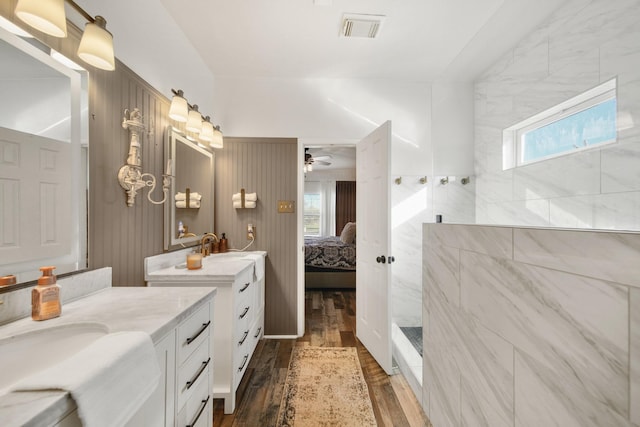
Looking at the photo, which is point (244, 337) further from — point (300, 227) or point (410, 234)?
point (410, 234)

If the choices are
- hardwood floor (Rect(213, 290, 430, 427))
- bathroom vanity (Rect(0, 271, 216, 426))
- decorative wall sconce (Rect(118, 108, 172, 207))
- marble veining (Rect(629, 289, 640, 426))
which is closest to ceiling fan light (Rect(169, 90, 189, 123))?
decorative wall sconce (Rect(118, 108, 172, 207))

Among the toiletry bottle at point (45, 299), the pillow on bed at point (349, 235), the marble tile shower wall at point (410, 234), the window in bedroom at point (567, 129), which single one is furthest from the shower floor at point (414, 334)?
the toiletry bottle at point (45, 299)

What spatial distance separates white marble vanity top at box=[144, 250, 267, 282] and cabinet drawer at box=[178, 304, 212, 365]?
48 centimetres

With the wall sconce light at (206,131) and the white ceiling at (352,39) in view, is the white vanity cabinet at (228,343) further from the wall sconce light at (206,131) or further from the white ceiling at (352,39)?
the white ceiling at (352,39)

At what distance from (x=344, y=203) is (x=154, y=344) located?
6540mm

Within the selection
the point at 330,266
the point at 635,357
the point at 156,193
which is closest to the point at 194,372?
the point at 156,193

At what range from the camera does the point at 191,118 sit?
2049mm

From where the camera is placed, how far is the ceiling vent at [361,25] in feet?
6.39

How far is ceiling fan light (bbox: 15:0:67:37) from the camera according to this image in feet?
2.86

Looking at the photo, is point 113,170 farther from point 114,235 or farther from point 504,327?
point 504,327

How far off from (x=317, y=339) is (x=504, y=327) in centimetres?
206

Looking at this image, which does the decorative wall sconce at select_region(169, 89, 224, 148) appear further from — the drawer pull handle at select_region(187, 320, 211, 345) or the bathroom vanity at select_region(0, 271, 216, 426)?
the drawer pull handle at select_region(187, 320, 211, 345)

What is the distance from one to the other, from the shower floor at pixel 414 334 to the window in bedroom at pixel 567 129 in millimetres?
1699

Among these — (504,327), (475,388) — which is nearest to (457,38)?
(504,327)
